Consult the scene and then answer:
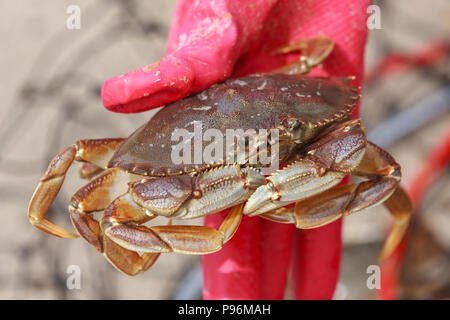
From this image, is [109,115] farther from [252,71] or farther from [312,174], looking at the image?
[312,174]

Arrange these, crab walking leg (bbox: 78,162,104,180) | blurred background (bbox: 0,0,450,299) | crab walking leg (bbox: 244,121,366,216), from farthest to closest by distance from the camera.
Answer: blurred background (bbox: 0,0,450,299) → crab walking leg (bbox: 78,162,104,180) → crab walking leg (bbox: 244,121,366,216)

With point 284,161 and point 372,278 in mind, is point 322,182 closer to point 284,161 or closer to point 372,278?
point 284,161

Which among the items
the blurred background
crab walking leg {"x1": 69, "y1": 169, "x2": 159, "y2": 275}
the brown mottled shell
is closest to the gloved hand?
the brown mottled shell

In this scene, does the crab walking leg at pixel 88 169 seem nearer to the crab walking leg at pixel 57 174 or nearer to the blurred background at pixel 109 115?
the crab walking leg at pixel 57 174

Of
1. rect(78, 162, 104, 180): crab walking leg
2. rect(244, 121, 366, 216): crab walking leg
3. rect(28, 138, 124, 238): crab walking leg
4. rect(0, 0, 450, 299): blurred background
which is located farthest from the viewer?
rect(0, 0, 450, 299): blurred background

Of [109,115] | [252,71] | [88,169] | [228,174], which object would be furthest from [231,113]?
[109,115]

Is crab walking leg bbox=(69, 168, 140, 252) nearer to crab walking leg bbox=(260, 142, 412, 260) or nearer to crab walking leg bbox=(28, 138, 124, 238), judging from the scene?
crab walking leg bbox=(28, 138, 124, 238)

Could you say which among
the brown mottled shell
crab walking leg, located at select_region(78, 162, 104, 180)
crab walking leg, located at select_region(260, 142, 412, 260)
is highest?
the brown mottled shell
